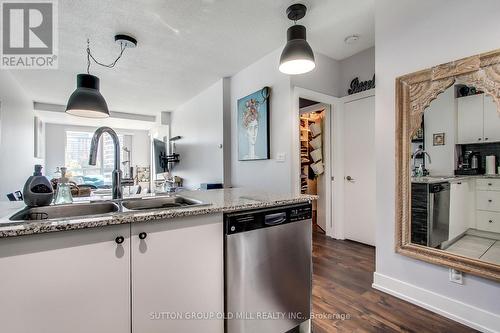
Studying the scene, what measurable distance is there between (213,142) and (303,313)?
3.16 metres

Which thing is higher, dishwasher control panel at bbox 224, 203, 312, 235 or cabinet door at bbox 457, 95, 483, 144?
cabinet door at bbox 457, 95, 483, 144

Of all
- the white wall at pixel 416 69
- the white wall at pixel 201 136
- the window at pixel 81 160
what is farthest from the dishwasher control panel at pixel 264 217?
the window at pixel 81 160

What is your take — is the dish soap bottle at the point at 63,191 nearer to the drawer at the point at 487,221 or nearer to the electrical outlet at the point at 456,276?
the electrical outlet at the point at 456,276

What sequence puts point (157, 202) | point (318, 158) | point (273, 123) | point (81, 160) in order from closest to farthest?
point (157, 202) < point (273, 123) < point (318, 158) < point (81, 160)

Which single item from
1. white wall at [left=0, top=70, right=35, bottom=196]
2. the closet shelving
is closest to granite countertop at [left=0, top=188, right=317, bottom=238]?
white wall at [left=0, top=70, right=35, bottom=196]

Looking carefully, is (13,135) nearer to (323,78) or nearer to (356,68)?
(323,78)

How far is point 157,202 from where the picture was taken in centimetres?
151

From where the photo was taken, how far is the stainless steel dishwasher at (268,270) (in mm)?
1212

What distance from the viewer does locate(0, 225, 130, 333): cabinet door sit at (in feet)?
2.58

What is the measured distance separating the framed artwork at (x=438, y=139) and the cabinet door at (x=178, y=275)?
1.74 m

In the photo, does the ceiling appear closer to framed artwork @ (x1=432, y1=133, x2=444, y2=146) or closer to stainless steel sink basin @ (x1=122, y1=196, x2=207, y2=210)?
framed artwork @ (x1=432, y1=133, x2=444, y2=146)

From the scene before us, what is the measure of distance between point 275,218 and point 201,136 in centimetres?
356

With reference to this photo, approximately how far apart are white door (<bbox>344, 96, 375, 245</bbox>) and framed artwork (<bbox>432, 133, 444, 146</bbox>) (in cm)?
119

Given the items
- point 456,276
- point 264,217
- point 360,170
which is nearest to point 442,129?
point 456,276
